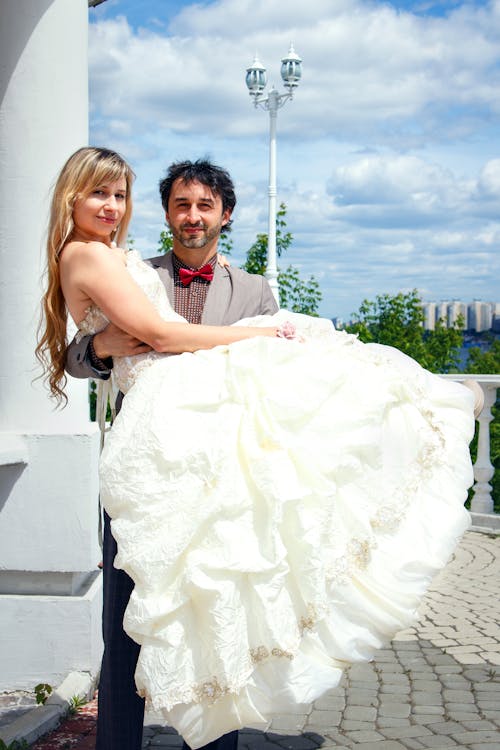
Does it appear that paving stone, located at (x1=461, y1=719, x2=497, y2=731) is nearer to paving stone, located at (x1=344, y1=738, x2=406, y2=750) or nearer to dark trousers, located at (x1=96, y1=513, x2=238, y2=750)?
paving stone, located at (x1=344, y1=738, x2=406, y2=750)

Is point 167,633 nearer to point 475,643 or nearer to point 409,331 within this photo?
point 475,643

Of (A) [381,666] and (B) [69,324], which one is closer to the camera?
(B) [69,324]

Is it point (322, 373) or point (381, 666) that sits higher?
point (322, 373)

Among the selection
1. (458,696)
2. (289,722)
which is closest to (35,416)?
(289,722)

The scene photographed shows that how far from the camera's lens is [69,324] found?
4602 millimetres

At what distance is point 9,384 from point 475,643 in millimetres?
3024

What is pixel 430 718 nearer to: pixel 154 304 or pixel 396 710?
pixel 396 710

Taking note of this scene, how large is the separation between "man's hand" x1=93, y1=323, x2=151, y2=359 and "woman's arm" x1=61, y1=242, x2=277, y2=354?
0.08 meters

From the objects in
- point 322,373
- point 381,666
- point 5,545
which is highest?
point 322,373

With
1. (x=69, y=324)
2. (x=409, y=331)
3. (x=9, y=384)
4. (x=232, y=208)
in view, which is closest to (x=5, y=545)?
(x=9, y=384)

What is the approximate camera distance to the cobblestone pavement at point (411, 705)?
157 inches

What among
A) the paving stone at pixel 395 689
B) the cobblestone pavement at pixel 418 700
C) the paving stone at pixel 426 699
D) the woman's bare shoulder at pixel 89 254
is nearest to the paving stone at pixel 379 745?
the cobblestone pavement at pixel 418 700

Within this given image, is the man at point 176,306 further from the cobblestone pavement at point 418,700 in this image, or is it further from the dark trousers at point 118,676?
the cobblestone pavement at point 418,700

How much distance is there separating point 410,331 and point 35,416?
19.8m
